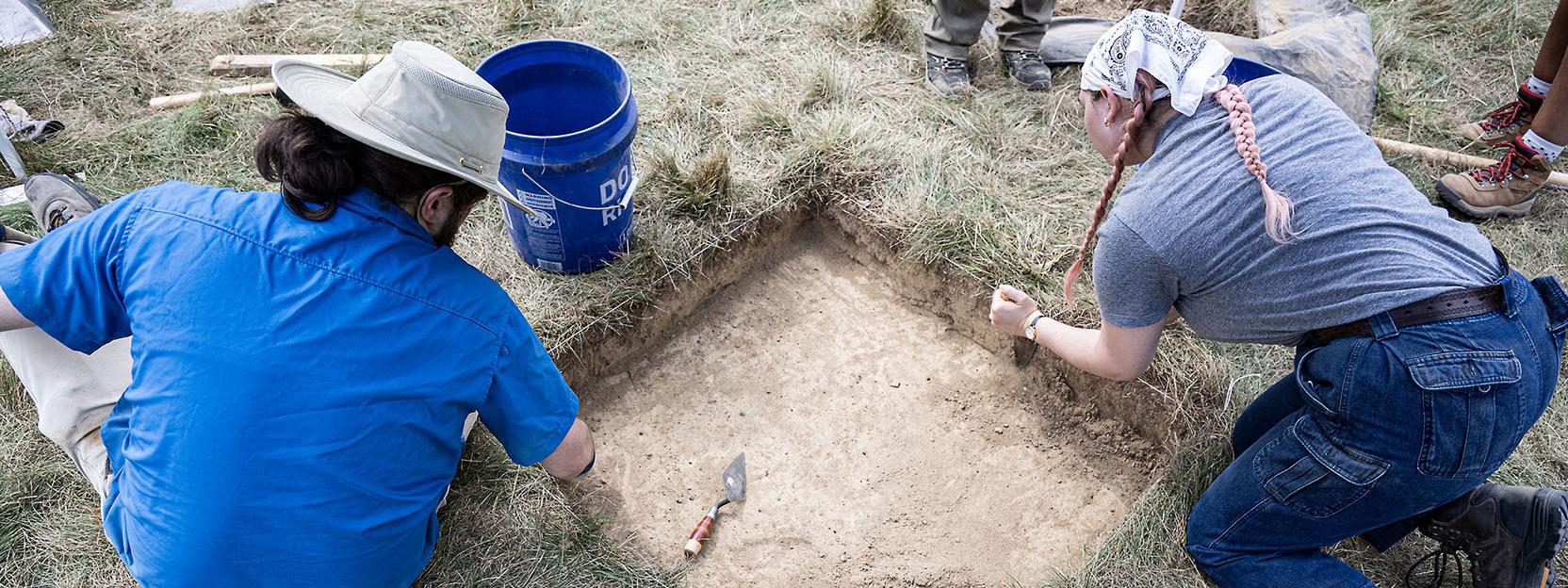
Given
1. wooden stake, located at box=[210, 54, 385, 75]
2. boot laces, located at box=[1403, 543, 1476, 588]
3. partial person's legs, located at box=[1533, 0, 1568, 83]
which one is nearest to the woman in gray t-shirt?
boot laces, located at box=[1403, 543, 1476, 588]

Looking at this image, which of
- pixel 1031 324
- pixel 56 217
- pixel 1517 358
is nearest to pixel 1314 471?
pixel 1517 358

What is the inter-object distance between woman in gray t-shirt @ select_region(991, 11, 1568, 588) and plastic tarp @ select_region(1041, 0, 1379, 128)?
6.60 ft

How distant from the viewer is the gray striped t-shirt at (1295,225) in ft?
5.79

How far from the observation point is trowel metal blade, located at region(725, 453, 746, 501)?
8.75 feet

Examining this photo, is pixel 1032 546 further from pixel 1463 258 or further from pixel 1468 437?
pixel 1463 258

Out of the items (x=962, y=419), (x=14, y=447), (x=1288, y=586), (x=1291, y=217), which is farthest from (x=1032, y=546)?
(x=14, y=447)

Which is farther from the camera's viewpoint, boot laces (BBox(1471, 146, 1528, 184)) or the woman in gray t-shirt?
boot laces (BBox(1471, 146, 1528, 184))

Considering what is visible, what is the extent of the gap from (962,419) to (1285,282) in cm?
124

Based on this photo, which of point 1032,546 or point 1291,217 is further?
point 1032,546

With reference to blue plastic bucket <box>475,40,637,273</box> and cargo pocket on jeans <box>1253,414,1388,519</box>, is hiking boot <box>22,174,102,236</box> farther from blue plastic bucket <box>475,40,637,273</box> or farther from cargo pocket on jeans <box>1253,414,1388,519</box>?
cargo pocket on jeans <box>1253,414,1388,519</box>

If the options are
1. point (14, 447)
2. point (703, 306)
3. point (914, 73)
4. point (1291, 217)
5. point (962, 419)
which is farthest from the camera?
point (914, 73)

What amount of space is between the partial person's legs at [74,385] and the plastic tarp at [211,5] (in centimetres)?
236

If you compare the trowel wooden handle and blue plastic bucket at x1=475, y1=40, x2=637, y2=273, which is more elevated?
blue plastic bucket at x1=475, y1=40, x2=637, y2=273

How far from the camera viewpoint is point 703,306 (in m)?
3.23
